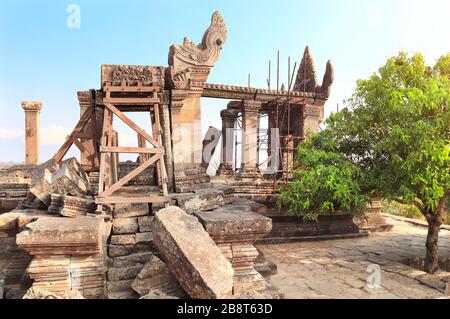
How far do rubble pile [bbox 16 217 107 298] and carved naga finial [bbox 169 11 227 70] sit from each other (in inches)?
166

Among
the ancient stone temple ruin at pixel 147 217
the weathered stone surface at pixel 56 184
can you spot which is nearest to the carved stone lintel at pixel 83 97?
the ancient stone temple ruin at pixel 147 217

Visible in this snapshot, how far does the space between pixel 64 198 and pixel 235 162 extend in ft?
45.3

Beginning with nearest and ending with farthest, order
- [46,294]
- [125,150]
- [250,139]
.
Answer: [46,294]
[125,150]
[250,139]

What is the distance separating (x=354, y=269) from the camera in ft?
22.0

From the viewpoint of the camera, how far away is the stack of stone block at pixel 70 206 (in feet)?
15.5

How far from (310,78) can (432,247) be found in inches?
456

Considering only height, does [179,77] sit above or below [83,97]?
below

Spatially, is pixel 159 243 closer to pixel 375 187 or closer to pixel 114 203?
pixel 114 203

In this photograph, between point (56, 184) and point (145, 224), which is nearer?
point (145, 224)

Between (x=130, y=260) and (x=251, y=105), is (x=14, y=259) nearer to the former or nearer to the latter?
(x=130, y=260)

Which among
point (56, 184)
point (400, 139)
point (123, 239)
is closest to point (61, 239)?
point (123, 239)

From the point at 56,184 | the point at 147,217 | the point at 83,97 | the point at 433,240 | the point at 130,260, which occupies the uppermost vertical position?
the point at 83,97

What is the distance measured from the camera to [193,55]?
6910mm
